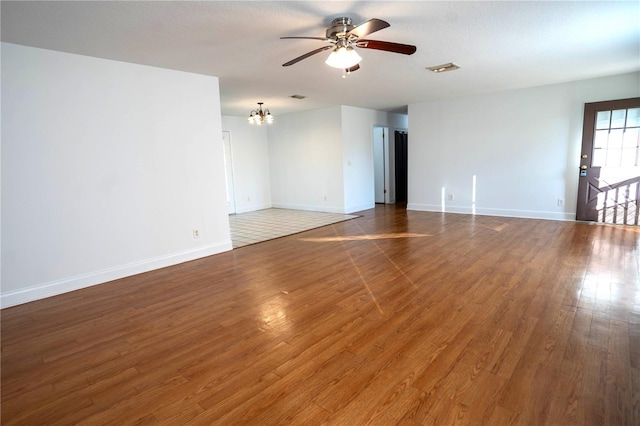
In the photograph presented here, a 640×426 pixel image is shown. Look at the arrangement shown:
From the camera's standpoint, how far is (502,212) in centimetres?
652

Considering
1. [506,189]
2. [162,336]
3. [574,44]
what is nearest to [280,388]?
[162,336]

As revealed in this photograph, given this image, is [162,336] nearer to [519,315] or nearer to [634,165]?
[519,315]

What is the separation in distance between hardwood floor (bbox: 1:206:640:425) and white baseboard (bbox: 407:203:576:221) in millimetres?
1907

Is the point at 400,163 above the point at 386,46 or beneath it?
beneath

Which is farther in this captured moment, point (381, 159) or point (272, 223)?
point (381, 159)

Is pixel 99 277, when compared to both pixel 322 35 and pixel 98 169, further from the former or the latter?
pixel 322 35

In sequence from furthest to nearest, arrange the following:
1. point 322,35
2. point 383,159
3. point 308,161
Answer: point 383,159, point 308,161, point 322,35

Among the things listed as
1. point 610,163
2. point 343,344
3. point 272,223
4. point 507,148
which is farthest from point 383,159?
point 343,344

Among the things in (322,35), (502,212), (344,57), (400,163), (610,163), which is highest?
(322,35)

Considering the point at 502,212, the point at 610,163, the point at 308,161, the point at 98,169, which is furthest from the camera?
the point at 308,161

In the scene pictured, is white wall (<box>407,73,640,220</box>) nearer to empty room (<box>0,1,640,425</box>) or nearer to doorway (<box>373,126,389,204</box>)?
empty room (<box>0,1,640,425</box>)

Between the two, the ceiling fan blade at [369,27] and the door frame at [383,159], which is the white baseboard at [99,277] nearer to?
the ceiling fan blade at [369,27]


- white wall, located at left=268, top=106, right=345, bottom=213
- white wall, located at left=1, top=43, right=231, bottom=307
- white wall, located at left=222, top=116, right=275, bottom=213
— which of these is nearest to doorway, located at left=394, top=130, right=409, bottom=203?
white wall, located at left=268, top=106, right=345, bottom=213

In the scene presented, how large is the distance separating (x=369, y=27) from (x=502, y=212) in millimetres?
5414
